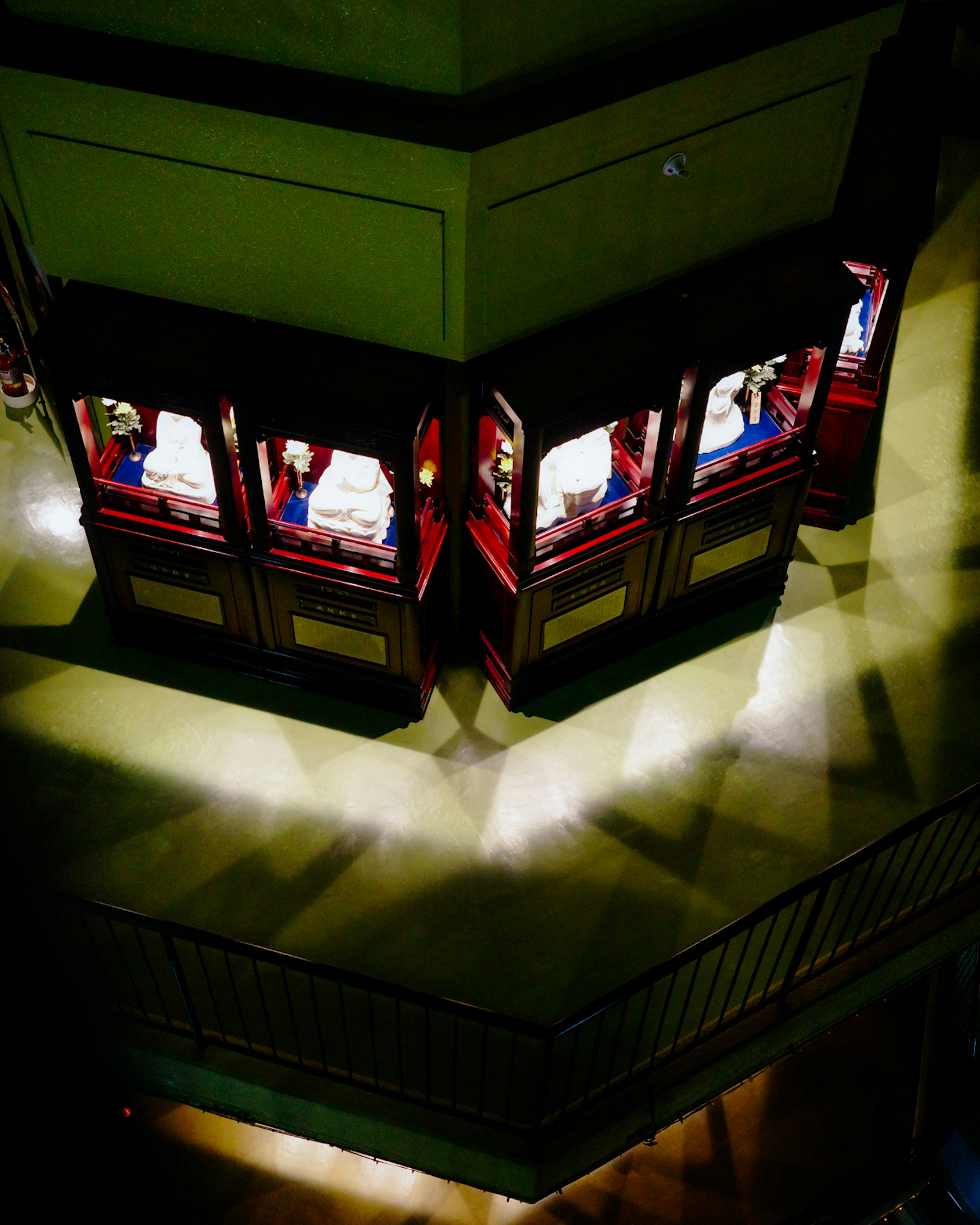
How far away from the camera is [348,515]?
6.21 meters

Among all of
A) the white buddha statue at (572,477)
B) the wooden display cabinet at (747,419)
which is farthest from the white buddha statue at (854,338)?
the white buddha statue at (572,477)

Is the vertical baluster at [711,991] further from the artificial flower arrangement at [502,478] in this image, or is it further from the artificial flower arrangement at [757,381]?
the artificial flower arrangement at [757,381]

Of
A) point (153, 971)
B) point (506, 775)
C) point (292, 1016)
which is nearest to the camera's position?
point (292, 1016)

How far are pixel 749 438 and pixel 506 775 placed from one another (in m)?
2.39

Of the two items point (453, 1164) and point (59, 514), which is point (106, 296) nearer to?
point (59, 514)

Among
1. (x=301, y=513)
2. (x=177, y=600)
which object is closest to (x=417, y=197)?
(x=301, y=513)

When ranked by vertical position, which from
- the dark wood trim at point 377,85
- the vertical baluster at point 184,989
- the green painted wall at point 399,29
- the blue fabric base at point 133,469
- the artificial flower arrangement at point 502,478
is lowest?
the vertical baluster at point 184,989

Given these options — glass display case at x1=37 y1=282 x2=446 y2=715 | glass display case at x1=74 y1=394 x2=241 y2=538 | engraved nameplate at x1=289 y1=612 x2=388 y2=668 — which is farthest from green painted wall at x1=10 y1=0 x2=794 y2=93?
engraved nameplate at x1=289 y1=612 x2=388 y2=668

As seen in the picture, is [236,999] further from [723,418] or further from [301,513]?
[723,418]

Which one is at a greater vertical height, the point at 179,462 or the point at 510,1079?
the point at 179,462

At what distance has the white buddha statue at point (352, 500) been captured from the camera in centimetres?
614

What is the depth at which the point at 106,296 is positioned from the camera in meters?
5.87

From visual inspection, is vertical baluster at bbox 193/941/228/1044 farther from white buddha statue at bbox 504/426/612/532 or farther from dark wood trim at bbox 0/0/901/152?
dark wood trim at bbox 0/0/901/152

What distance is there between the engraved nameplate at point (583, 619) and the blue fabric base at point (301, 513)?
97cm
